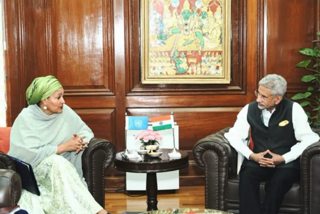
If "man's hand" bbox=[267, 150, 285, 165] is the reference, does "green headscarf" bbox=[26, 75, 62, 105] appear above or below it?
above

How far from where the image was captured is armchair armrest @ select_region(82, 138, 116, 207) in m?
→ 3.30

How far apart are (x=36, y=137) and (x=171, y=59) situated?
190cm

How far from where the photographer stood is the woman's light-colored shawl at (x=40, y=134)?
3004mm

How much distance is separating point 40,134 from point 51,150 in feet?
0.46

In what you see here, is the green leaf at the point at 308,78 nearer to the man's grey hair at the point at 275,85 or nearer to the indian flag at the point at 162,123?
the man's grey hair at the point at 275,85

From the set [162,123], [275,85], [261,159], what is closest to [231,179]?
[261,159]

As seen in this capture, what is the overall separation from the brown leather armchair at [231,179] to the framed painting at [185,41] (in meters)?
1.29

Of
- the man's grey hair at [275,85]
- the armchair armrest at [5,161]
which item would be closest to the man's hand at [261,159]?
the man's grey hair at [275,85]

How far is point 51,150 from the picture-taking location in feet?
10.1

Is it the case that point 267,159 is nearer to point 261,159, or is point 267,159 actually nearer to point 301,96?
point 261,159

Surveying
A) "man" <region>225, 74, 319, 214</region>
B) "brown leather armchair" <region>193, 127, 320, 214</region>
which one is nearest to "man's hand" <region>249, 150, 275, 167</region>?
"man" <region>225, 74, 319, 214</region>

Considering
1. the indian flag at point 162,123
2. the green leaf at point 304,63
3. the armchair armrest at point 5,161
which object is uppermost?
the green leaf at point 304,63

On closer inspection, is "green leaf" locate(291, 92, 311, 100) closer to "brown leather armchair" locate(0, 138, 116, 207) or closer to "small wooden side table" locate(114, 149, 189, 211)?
"small wooden side table" locate(114, 149, 189, 211)

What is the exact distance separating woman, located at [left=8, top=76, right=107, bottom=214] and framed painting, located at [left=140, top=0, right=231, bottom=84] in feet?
4.76
